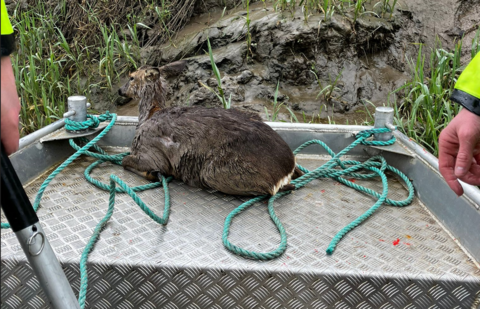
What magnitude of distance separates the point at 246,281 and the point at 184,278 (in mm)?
297

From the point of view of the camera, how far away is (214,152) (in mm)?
2949

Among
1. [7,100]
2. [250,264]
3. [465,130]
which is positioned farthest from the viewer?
[250,264]

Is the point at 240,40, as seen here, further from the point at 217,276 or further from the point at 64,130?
the point at 217,276

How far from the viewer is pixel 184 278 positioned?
7.04 ft

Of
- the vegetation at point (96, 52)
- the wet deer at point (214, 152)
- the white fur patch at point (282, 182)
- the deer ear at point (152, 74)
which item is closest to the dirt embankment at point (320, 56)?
the vegetation at point (96, 52)

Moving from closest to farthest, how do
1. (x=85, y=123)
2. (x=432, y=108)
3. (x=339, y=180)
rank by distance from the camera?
1. (x=339, y=180)
2. (x=85, y=123)
3. (x=432, y=108)

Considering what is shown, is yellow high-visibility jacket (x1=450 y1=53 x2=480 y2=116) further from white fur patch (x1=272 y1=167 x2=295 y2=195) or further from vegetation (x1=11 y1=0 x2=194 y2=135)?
vegetation (x1=11 y1=0 x2=194 y2=135)

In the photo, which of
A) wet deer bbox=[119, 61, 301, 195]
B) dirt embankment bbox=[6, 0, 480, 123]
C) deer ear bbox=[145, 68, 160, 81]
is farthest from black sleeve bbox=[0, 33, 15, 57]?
dirt embankment bbox=[6, 0, 480, 123]

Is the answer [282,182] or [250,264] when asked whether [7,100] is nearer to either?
[250,264]

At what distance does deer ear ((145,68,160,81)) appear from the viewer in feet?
12.3

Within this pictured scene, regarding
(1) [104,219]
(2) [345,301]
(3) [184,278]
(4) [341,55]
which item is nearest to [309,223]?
(2) [345,301]

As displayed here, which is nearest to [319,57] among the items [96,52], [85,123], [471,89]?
[96,52]

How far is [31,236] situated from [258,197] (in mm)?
1812

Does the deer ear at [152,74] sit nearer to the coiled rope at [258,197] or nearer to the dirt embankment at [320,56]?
the coiled rope at [258,197]
